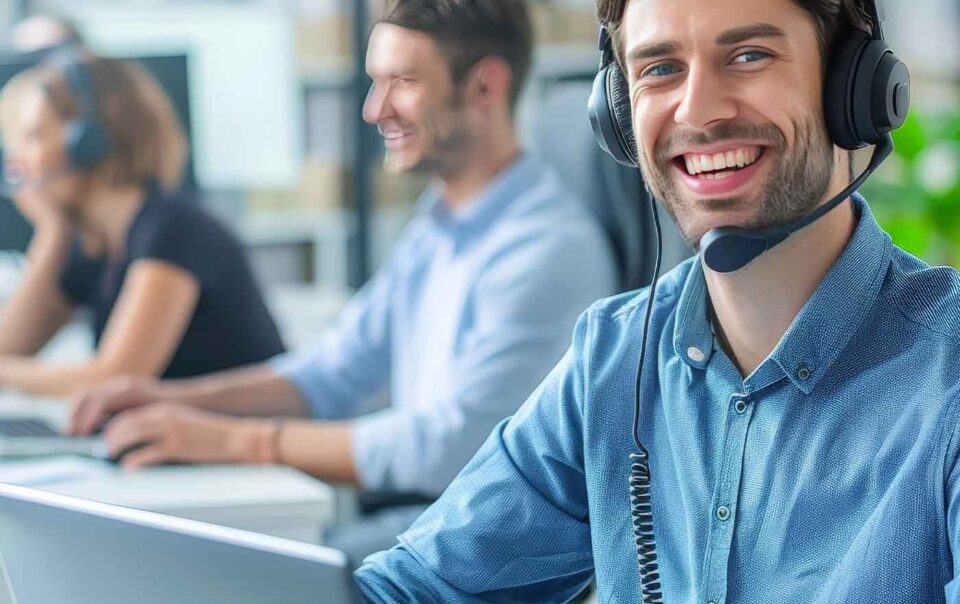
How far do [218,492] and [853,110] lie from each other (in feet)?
3.16

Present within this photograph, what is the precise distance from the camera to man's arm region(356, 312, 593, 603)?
1.01 metres

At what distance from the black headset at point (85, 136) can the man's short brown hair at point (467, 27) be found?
1.20 meters

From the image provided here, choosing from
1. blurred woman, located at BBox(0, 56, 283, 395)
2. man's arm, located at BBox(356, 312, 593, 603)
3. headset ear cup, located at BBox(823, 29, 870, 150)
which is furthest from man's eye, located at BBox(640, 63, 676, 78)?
blurred woman, located at BBox(0, 56, 283, 395)

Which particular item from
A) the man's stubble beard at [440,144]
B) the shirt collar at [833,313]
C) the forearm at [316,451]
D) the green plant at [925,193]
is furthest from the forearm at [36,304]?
the green plant at [925,193]

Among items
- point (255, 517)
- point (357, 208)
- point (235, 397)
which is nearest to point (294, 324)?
point (357, 208)

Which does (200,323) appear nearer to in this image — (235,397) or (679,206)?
(235,397)

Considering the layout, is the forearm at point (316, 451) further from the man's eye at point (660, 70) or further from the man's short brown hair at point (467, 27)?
the man's eye at point (660, 70)

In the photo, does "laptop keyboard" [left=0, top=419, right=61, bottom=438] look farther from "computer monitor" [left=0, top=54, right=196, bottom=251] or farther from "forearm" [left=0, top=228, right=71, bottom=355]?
"computer monitor" [left=0, top=54, right=196, bottom=251]

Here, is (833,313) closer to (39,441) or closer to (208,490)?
(208,490)

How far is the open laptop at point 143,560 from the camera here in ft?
2.04

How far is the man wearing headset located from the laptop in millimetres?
893

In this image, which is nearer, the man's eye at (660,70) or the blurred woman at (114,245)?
the man's eye at (660,70)

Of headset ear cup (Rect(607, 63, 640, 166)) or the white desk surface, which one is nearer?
headset ear cup (Rect(607, 63, 640, 166))

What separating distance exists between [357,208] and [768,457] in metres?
3.12
